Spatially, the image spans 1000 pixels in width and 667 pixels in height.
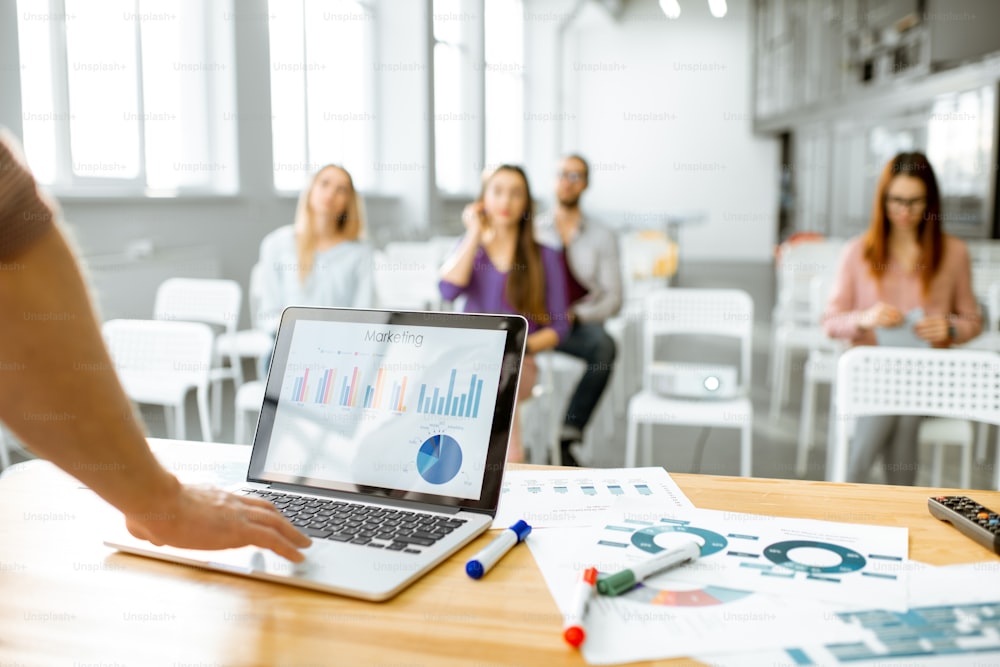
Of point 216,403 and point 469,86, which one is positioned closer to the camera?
point 216,403

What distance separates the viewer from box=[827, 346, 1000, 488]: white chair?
204 centimetres

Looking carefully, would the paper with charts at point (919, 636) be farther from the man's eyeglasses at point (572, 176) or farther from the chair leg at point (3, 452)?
the man's eyeglasses at point (572, 176)

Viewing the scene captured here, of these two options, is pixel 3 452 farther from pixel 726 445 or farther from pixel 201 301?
pixel 726 445

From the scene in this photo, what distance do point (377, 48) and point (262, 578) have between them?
25.4 feet

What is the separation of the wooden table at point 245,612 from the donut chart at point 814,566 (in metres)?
0.07

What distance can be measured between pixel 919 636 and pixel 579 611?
0.29 metres

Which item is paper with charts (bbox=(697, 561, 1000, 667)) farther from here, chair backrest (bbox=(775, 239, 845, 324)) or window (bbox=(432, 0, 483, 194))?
window (bbox=(432, 0, 483, 194))

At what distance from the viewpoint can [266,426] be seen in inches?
44.0

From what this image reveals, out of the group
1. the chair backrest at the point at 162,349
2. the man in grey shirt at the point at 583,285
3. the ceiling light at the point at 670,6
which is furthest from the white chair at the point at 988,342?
the ceiling light at the point at 670,6

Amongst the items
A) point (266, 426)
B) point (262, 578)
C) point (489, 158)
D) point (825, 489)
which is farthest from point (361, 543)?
point (489, 158)

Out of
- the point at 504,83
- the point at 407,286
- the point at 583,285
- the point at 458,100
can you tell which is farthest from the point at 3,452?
the point at 504,83

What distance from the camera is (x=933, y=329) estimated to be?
279cm

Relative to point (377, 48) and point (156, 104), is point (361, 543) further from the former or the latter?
point (377, 48)

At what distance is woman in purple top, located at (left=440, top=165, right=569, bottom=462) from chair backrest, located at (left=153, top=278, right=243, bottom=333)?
0.96 metres
